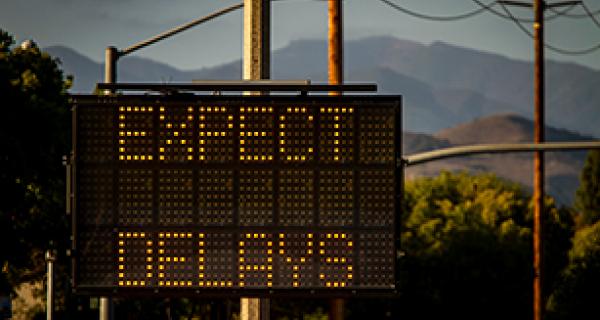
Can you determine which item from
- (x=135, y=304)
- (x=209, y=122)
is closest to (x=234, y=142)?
(x=209, y=122)

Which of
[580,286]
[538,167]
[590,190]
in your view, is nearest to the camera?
[538,167]

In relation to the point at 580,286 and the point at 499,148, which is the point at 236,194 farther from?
the point at 580,286

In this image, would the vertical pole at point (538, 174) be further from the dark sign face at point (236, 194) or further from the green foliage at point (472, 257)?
the dark sign face at point (236, 194)

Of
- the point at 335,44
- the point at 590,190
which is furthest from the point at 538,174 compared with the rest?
the point at 590,190

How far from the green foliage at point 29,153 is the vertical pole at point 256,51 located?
28.6 meters

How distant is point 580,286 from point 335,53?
2664 centimetres

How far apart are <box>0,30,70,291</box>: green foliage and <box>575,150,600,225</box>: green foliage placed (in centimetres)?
5694

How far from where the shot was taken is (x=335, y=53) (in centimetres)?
2647

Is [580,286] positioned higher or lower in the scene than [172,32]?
lower

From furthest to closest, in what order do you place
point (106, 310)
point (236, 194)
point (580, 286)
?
point (580, 286) < point (106, 310) < point (236, 194)

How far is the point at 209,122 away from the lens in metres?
10.4

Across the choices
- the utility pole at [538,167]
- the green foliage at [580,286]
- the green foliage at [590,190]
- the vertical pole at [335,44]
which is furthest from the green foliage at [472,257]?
the green foliage at [590,190]

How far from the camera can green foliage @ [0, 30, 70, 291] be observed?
128ft

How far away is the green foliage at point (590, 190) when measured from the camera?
92812mm
